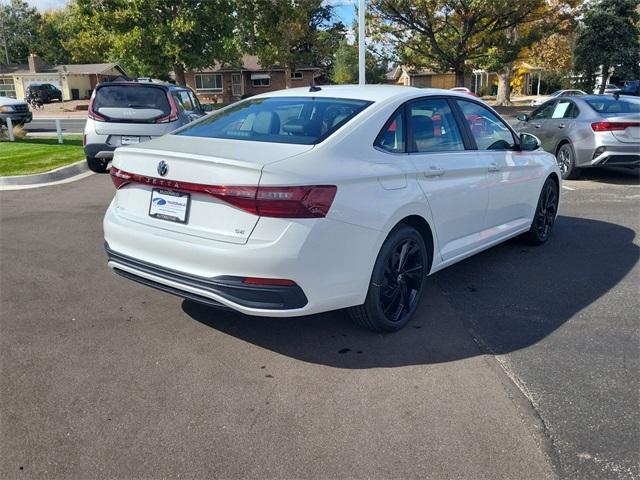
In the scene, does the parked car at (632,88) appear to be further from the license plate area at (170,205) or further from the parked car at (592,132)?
the license plate area at (170,205)

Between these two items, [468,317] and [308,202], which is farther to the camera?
[468,317]

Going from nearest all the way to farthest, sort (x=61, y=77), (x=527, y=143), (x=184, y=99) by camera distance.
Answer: (x=527, y=143)
(x=184, y=99)
(x=61, y=77)

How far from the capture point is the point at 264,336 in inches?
158

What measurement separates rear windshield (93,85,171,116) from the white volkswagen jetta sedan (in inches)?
240

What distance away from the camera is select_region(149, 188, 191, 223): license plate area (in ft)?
11.5

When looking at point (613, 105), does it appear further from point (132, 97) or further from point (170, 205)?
→ point (170, 205)

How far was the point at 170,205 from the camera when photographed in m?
3.58

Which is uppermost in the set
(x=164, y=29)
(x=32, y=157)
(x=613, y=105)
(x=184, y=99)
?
(x=164, y=29)

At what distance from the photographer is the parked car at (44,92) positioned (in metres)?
47.2

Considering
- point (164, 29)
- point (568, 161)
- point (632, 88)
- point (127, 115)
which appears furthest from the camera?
point (632, 88)

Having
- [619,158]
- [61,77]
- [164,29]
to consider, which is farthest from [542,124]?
[61,77]

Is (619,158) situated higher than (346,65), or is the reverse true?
(346,65)

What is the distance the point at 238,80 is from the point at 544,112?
46.5 metres

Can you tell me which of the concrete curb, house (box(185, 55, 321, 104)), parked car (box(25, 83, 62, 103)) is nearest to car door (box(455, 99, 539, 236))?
the concrete curb
